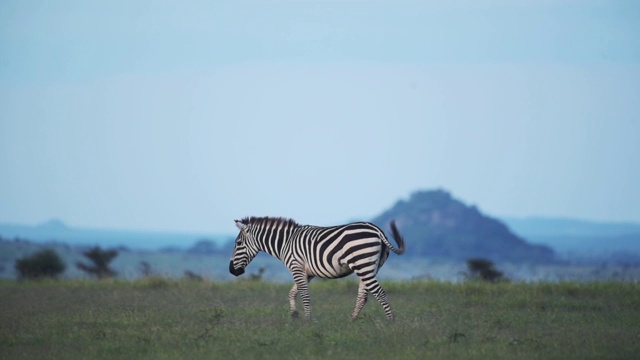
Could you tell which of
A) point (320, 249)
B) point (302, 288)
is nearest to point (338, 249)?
point (320, 249)

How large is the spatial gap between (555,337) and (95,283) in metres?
12.0

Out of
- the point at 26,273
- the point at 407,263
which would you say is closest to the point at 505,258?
the point at 407,263

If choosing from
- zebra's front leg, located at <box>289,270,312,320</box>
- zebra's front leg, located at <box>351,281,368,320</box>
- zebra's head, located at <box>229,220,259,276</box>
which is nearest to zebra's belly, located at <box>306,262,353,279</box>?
zebra's front leg, located at <box>289,270,312,320</box>

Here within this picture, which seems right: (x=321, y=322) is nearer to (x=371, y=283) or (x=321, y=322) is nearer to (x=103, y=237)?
(x=371, y=283)

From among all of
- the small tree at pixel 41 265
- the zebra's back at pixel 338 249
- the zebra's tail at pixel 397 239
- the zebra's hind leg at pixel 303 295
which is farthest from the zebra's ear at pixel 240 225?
the small tree at pixel 41 265

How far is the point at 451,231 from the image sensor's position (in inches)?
4122

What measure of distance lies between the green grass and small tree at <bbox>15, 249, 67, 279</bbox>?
29.0 feet

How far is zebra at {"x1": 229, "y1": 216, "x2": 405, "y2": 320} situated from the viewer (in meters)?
14.5

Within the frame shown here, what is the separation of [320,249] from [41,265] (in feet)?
59.6

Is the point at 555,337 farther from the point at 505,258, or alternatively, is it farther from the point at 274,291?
the point at 505,258

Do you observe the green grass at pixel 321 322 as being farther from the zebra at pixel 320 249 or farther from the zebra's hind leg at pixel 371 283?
the zebra at pixel 320 249

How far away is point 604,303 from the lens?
17953mm

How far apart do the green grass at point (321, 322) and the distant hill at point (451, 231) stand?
254ft

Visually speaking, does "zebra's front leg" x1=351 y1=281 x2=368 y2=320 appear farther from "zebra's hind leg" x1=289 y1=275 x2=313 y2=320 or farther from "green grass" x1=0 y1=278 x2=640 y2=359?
"zebra's hind leg" x1=289 y1=275 x2=313 y2=320
